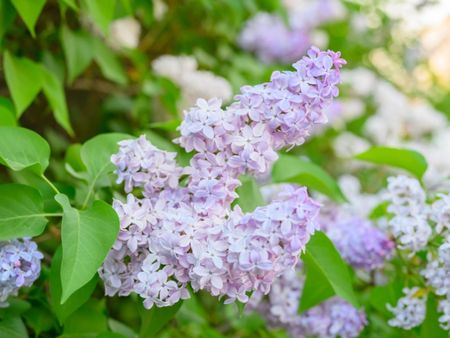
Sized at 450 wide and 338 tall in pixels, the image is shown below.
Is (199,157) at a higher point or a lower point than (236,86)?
higher

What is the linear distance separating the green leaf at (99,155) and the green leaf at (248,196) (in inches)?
7.3

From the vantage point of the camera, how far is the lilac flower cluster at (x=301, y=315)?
1253mm

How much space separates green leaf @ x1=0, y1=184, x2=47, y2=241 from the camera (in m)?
0.89

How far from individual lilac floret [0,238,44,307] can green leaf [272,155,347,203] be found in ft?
1.41

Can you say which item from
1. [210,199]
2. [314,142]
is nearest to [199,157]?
[210,199]

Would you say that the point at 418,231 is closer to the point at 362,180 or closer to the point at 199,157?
the point at 199,157

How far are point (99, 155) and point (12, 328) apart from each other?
27 cm

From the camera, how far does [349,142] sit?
99.5 inches

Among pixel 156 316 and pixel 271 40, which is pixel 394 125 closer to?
pixel 271 40

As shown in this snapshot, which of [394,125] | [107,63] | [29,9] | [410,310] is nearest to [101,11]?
[29,9]

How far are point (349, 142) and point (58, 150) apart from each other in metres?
1.11

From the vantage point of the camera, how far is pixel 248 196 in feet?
3.43

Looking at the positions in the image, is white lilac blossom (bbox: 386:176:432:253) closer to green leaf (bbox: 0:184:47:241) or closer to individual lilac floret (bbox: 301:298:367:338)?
individual lilac floret (bbox: 301:298:367:338)

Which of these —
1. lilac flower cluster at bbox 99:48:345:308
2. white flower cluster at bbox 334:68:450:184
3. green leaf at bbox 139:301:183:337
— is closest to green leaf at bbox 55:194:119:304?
lilac flower cluster at bbox 99:48:345:308
